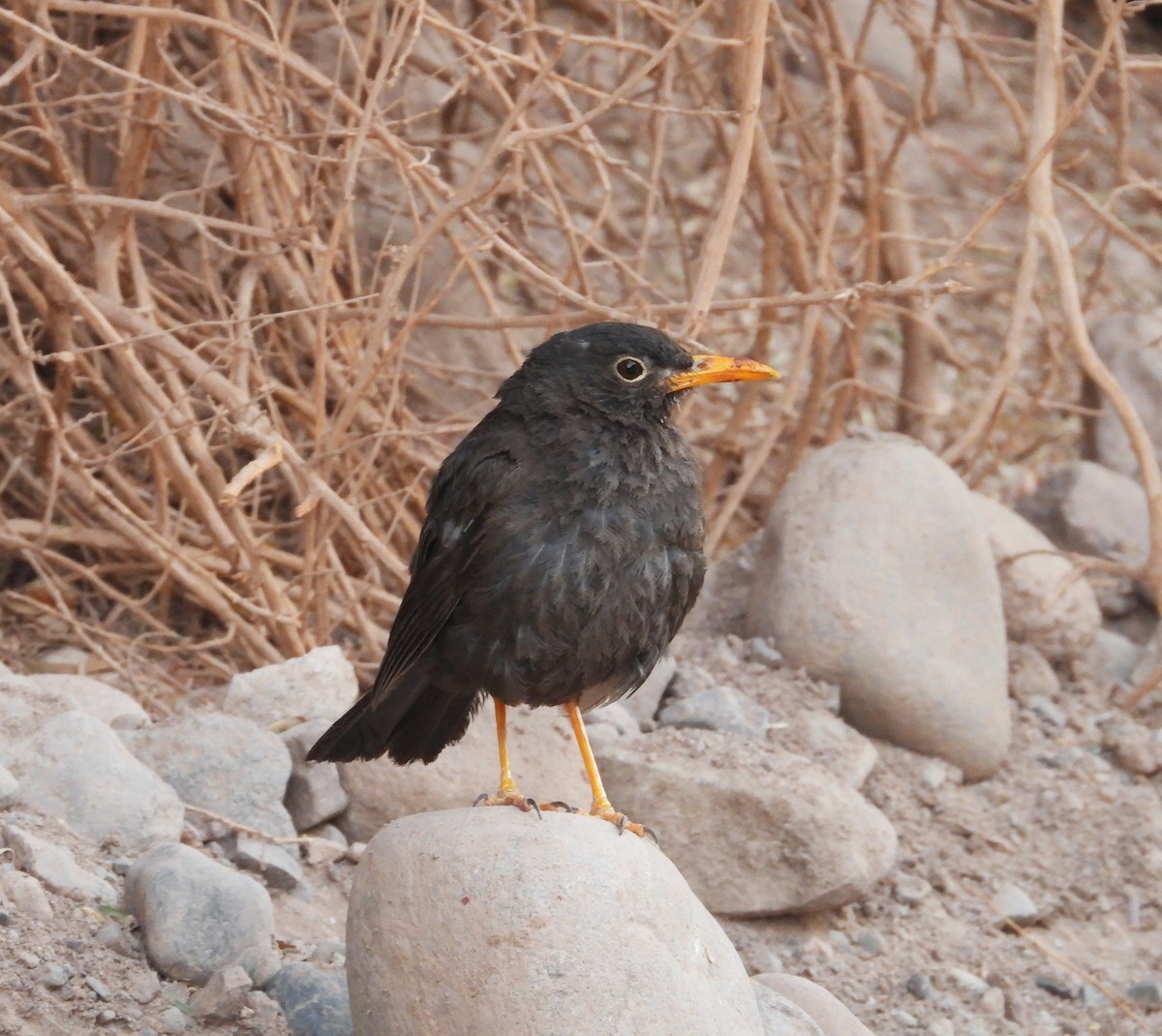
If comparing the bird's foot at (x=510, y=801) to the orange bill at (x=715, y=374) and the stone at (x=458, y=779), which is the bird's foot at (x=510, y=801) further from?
the orange bill at (x=715, y=374)

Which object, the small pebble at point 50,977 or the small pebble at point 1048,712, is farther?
the small pebble at point 1048,712

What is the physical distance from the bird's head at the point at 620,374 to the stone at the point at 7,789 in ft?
4.80

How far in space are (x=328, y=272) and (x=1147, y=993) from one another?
3060 millimetres

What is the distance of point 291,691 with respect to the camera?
478 cm

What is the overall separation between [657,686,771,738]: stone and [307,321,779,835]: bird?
3.96 ft

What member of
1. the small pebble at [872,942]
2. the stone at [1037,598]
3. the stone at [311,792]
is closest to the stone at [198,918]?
the stone at [311,792]

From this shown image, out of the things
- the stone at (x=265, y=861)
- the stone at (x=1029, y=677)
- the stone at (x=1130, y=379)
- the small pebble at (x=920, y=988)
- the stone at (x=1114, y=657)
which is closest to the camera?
the stone at (x=265, y=861)

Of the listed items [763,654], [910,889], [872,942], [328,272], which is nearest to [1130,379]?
[763,654]

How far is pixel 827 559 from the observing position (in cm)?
542

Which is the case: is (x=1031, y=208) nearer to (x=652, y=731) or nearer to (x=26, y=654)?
(x=652, y=731)

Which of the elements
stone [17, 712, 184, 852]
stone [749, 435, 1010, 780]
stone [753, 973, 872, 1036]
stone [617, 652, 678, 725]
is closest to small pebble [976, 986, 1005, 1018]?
stone [753, 973, 872, 1036]

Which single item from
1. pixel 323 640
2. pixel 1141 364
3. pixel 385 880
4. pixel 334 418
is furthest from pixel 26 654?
pixel 1141 364

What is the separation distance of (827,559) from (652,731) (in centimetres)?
84

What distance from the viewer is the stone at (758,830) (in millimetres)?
4582
